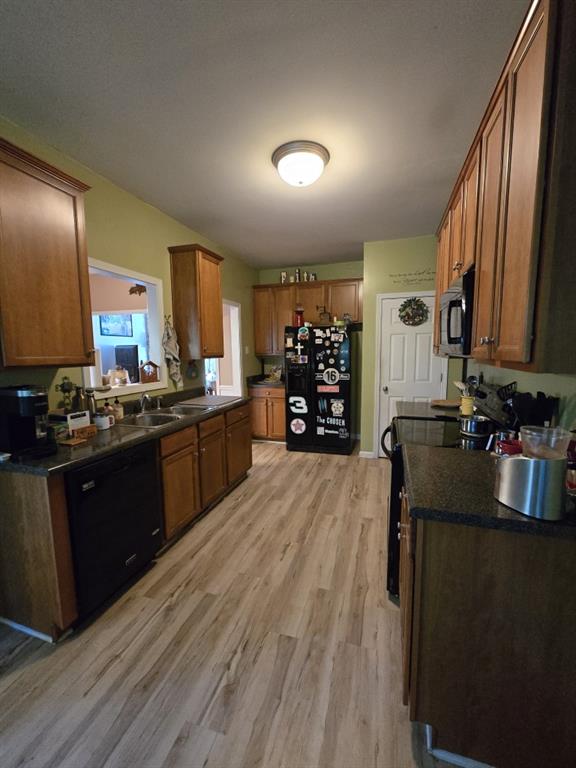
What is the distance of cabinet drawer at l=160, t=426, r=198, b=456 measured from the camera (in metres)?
2.16

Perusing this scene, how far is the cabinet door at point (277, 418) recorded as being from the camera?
465 cm

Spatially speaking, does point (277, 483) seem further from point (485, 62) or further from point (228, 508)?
point (485, 62)

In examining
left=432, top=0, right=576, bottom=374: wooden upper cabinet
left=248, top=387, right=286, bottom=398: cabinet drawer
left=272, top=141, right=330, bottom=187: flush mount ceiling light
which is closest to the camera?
left=432, top=0, right=576, bottom=374: wooden upper cabinet

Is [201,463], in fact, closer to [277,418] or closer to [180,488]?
[180,488]

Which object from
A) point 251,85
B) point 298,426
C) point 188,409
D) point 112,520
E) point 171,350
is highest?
point 251,85

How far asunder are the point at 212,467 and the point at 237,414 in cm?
62

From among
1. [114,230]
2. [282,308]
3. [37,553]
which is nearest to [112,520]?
[37,553]

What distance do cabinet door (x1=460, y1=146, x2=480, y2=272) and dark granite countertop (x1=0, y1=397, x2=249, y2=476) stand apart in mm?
2069

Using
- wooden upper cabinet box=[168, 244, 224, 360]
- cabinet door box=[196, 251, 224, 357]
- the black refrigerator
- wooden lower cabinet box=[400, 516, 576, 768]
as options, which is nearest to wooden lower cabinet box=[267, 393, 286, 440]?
the black refrigerator

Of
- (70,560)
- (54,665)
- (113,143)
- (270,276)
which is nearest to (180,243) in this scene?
(113,143)

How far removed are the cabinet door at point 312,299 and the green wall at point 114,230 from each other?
163 cm

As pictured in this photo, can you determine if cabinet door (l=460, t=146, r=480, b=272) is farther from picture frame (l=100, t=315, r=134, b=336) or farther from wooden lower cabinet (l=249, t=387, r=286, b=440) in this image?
picture frame (l=100, t=315, r=134, b=336)

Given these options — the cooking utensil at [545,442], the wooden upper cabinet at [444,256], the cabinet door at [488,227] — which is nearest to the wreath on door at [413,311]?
the wooden upper cabinet at [444,256]

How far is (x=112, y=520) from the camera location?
5.74ft
